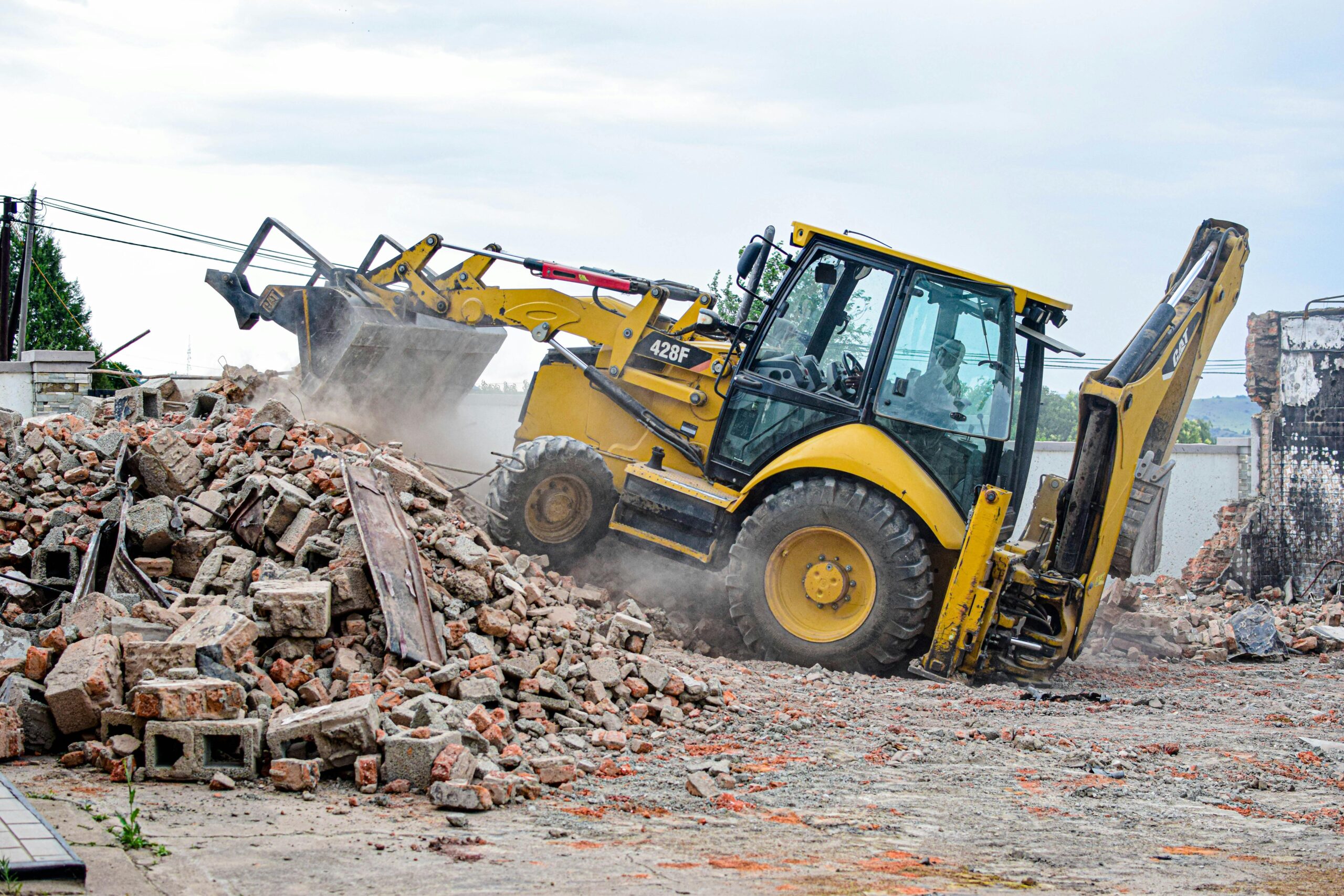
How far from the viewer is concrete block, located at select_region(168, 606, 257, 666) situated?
5.21 m

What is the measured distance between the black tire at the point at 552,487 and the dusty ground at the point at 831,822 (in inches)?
97.3

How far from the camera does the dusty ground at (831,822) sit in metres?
3.55

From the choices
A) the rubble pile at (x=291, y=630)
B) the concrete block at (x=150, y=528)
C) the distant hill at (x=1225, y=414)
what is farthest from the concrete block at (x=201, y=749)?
the distant hill at (x=1225, y=414)

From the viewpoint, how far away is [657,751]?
541cm

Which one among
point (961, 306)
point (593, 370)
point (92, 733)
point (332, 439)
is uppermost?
point (961, 306)

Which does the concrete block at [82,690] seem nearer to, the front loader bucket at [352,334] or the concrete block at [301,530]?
the concrete block at [301,530]

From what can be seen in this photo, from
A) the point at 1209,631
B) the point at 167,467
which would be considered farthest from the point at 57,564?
the point at 1209,631

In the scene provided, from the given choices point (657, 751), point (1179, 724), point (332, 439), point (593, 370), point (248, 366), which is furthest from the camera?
point (248, 366)

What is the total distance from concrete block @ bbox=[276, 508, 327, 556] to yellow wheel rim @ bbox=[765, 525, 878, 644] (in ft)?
9.57

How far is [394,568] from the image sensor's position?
6195 millimetres

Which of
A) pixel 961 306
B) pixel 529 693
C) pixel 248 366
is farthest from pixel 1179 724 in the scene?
pixel 248 366

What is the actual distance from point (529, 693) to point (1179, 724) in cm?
372

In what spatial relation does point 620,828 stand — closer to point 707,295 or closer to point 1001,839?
point 1001,839

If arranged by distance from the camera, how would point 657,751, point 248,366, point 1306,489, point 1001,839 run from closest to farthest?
point 1001,839, point 657,751, point 248,366, point 1306,489
